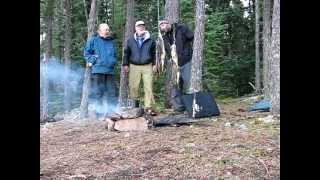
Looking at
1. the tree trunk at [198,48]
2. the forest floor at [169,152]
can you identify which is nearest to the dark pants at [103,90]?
the forest floor at [169,152]

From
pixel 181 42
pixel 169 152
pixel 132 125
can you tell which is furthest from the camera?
pixel 181 42

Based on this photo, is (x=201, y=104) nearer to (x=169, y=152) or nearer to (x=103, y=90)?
(x=103, y=90)

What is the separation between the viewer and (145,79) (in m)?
8.74

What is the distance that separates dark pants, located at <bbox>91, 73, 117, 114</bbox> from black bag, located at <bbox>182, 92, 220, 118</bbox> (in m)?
1.40

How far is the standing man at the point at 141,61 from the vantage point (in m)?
8.60

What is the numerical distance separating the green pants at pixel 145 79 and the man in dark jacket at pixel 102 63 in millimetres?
384

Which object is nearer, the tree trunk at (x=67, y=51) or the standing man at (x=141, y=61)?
the standing man at (x=141, y=61)

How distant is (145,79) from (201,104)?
1174 millimetres

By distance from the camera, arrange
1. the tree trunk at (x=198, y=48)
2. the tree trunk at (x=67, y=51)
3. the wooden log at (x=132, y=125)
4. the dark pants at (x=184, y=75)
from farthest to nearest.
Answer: the tree trunk at (x=67, y=51) → the tree trunk at (x=198, y=48) → the dark pants at (x=184, y=75) → the wooden log at (x=132, y=125)

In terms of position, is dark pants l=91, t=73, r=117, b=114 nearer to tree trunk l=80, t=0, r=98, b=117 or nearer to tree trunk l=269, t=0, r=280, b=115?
tree trunk l=80, t=0, r=98, b=117

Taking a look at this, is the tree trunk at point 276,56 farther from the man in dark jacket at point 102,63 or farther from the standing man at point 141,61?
the man in dark jacket at point 102,63

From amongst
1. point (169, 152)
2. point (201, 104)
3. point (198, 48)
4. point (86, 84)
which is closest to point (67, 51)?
point (86, 84)

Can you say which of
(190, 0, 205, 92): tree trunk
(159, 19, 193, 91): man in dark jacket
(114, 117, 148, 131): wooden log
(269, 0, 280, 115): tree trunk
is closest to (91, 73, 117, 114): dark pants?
(114, 117, 148, 131): wooden log
